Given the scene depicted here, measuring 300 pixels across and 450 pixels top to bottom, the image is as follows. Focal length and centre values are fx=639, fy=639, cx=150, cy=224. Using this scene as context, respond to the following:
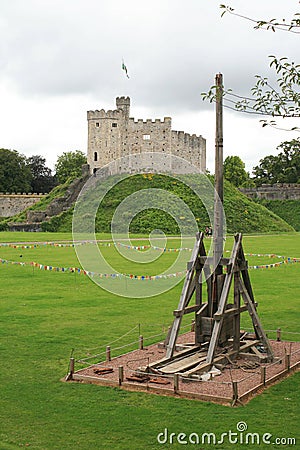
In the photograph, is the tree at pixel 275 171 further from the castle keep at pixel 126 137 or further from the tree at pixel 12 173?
the tree at pixel 12 173

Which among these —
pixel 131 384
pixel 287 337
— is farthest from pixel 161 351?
pixel 287 337

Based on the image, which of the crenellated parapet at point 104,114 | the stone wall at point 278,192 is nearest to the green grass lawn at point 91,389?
the crenellated parapet at point 104,114

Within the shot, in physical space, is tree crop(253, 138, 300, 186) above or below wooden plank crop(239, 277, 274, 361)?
above

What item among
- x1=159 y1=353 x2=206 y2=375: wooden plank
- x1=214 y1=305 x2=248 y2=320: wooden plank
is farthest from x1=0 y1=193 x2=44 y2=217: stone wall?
x1=159 y1=353 x2=206 y2=375: wooden plank

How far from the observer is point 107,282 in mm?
21812

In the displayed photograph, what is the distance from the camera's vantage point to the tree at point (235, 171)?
98125mm

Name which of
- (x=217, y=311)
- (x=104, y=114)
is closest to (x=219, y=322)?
(x=217, y=311)

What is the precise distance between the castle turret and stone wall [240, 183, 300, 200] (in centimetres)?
1885

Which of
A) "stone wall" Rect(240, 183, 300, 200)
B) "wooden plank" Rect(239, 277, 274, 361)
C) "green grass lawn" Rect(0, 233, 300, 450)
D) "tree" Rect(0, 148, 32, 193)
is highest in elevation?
"tree" Rect(0, 148, 32, 193)

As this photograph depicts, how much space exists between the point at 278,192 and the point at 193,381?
6638cm

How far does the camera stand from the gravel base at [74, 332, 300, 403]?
985cm

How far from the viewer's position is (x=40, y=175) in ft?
350

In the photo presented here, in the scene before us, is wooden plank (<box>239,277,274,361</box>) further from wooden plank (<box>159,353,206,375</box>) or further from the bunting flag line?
the bunting flag line

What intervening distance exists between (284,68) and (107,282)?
13.0 m
